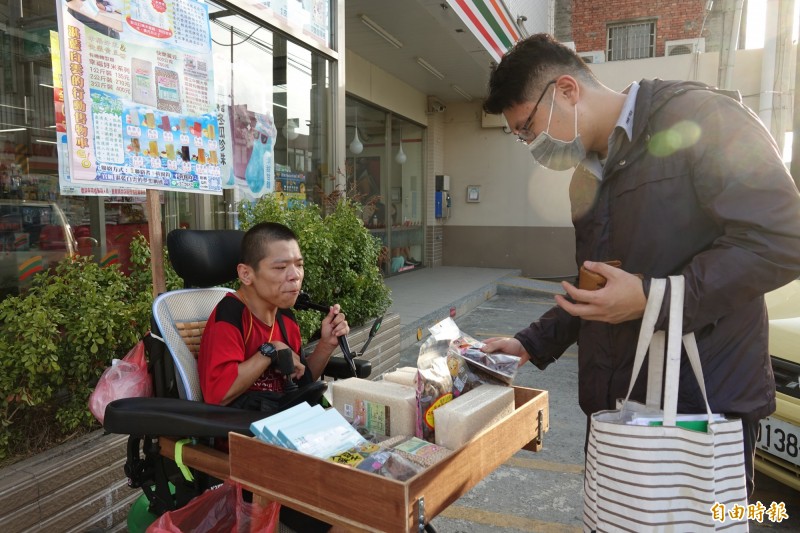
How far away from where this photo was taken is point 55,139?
355 cm

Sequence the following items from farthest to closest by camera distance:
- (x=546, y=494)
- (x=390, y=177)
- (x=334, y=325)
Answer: (x=390, y=177) → (x=546, y=494) → (x=334, y=325)

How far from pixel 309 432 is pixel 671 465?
85 centimetres

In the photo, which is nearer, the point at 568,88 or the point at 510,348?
the point at 568,88

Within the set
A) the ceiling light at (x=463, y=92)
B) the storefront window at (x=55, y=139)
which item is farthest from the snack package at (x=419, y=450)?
the ceiling light at (x=463, y=92)

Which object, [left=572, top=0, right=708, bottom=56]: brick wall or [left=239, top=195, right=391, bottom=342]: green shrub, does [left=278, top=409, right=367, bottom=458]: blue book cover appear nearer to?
[left=239, top=195, right=391, bottom=342]: green shrub

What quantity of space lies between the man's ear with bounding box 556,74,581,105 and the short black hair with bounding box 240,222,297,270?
125cm

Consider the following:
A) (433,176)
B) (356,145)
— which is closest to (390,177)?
(356,145)

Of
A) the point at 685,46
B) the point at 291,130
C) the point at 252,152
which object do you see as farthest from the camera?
the point at 685,46

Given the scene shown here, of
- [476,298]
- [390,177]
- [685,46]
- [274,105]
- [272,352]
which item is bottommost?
[476,298]

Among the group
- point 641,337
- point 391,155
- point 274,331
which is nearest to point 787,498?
point 641,337

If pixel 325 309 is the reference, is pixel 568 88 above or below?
above

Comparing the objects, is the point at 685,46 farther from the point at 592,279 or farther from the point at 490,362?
the point at 592,279

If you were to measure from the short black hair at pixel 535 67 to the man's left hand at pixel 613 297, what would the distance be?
599 millimetres

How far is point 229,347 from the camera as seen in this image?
2061 mm
